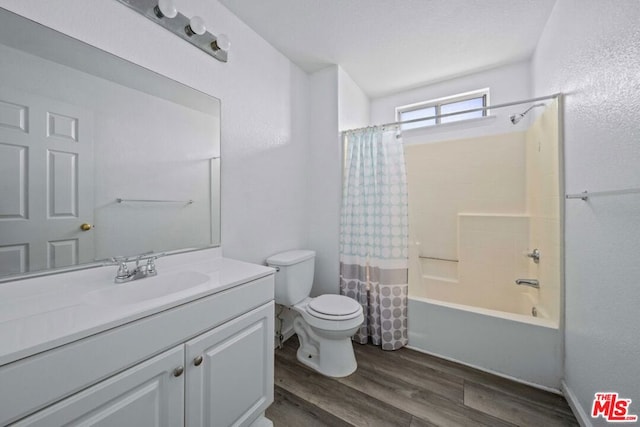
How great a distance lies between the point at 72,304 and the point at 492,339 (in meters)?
2.19

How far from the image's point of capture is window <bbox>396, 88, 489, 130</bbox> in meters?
2.51

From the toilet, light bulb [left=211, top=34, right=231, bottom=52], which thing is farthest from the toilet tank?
light bulb [left=211, top=34, right=231, bottom=52]

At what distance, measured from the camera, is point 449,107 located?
269 cm

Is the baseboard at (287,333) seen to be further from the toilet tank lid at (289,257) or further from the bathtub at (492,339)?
the bathtub at (492,339)

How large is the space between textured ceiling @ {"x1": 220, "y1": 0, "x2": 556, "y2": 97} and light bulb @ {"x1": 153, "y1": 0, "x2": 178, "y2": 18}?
→ 49cm

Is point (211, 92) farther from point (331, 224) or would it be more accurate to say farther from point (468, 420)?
point (468, 420)

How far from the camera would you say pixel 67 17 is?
97 centimetres

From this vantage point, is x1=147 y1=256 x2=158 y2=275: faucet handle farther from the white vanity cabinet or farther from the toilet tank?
the toilet tank

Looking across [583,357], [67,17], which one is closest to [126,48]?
[67,17]

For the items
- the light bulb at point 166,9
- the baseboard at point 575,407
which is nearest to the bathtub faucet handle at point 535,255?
the baseboard at point 575,407

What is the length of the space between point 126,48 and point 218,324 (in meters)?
1.32

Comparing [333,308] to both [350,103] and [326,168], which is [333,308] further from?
[350,103]
